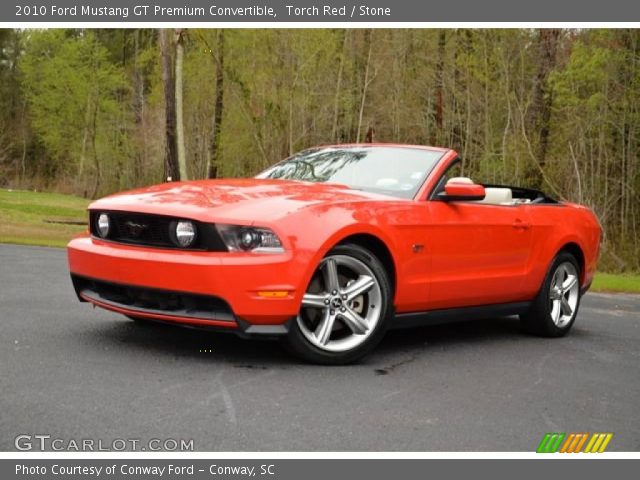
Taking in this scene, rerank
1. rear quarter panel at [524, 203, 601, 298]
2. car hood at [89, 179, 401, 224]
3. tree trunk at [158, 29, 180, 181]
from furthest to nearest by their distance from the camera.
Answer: tree trunk at [158, 29, 180, 181] → rear quarter panel at [524, 203, 601, 298] → car hood at [89, 179, 401, 224]

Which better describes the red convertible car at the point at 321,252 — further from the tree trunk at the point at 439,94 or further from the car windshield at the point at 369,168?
the tree trunk at the point at 439,94

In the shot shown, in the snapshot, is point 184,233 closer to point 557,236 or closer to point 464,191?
point 464,191

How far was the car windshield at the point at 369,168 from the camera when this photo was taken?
6137 millimetres

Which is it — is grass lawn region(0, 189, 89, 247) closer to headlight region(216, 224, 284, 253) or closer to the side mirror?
the side mirror

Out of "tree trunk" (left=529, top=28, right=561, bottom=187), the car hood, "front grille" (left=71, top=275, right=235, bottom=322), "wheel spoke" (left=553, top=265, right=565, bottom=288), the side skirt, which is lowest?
the side skirt

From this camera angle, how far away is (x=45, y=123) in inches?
2183

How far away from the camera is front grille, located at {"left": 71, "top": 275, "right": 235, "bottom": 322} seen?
4957mm

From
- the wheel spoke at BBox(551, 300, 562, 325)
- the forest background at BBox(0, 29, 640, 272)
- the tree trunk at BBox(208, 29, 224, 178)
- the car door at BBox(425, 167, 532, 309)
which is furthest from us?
the tree trunk at BBox(208, 29, 224, 178)

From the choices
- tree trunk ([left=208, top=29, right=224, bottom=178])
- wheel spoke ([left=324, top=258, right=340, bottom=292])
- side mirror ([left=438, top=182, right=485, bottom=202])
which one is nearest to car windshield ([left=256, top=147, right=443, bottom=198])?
side mirror ([left=438, top=182, right=485, bottom=202])

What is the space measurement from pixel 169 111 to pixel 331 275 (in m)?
20.5

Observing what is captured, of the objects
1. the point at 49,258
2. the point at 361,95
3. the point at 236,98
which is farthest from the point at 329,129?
the point at 49,258

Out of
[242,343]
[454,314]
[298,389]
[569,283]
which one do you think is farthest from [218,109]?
[298,389]

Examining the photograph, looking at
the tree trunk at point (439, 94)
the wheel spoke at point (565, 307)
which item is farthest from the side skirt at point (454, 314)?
the tree trunk at point (439, 94)

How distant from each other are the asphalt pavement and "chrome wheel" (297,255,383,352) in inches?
7.8
